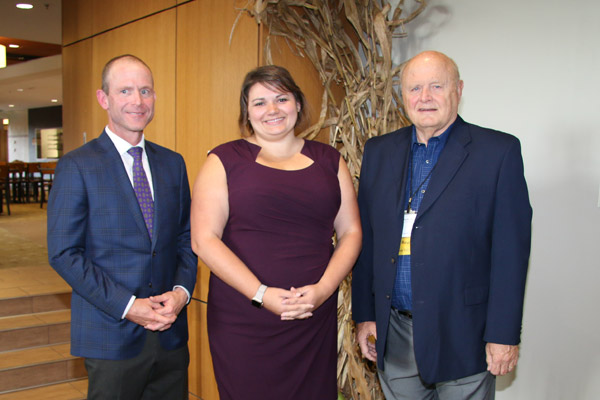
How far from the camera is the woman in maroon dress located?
6.24 ft

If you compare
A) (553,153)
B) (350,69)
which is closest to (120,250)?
(350,69)

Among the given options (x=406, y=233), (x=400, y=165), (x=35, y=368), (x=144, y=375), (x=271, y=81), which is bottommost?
(x=35, y=368)

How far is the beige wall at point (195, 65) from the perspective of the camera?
3199 millimetres

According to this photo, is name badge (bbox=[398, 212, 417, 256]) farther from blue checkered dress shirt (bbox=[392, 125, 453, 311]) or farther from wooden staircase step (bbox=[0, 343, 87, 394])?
wooden staircase step (bbox=[0, 343, 87, 394])

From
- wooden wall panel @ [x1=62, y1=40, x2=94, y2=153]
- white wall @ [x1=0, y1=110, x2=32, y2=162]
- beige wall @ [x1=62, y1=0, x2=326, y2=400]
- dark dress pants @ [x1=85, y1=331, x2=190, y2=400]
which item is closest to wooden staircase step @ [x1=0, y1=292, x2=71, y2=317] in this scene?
wooden wall panel @ [x1=62, y1=40, x2=94, y2=153]

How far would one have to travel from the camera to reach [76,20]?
527 cm

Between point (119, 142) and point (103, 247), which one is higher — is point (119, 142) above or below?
above

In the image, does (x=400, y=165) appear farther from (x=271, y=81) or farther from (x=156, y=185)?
(x=156, y=185)

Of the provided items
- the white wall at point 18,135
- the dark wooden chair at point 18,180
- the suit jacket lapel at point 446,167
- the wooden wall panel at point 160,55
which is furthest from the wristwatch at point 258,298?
the white wall at point 18,135

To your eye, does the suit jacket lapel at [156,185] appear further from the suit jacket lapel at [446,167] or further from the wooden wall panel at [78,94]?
the wooden wall panel at [78,94]

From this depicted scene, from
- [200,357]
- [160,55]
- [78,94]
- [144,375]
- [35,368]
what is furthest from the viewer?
[78,94]

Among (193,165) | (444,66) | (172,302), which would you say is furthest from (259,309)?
(193,165)

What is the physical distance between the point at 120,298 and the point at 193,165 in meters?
1.99

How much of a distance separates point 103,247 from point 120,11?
3.25m
